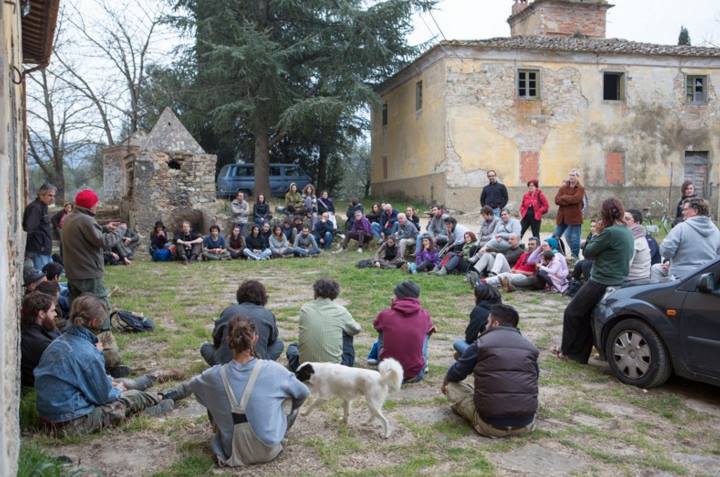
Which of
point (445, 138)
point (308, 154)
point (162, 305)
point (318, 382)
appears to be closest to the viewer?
point (318, 382)

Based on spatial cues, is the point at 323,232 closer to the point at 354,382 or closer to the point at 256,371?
the point at 354,382

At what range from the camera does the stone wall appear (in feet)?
57.3

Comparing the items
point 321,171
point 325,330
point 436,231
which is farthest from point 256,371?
point 321,171

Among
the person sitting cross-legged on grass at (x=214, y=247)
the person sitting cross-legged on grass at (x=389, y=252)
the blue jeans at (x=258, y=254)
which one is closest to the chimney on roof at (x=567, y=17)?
the person sitting cross-legged on grass at (x=389, y=252)

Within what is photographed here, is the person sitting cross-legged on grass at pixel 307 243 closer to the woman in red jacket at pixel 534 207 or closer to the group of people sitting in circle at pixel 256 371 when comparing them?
the woman in red jacket at pixel 534 207

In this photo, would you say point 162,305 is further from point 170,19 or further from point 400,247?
point 170,19

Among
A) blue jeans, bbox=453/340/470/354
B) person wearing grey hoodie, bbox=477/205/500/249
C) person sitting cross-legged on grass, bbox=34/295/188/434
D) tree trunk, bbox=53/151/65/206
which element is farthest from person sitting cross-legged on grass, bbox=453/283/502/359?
tree trunk, bbox=53/151/65/206

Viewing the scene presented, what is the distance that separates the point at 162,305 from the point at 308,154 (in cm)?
2049

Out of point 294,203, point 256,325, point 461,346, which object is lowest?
point 461,346

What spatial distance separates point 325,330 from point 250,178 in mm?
20803

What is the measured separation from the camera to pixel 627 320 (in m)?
5.91

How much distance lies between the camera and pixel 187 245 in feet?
50.9

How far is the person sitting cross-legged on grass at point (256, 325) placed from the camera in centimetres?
512

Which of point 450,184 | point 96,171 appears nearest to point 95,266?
point 450,184
